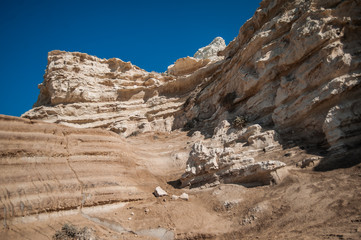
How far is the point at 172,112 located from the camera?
23.6 m

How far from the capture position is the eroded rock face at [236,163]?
372 inches

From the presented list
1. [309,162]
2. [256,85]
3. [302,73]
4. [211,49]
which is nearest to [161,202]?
[309,162]

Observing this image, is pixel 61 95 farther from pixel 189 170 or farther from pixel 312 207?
pixel 312 207

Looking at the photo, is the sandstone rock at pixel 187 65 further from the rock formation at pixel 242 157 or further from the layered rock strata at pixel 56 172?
the layered rock strata at pixel 56 172

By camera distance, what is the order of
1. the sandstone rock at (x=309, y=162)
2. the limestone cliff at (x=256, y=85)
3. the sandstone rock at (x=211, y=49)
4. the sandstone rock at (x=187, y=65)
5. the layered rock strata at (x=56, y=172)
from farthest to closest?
the sandstone rock at (x=211, y=49) → the sandstone rock at (x=187, y=65) → the limestone cliff at (x=256, y=85) → the sandstone rock at (x=309, y=162) → the layered rock strata at (x=56, y=172)

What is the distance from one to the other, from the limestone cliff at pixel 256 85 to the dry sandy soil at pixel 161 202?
82.5 inches

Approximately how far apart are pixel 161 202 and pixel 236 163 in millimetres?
4059

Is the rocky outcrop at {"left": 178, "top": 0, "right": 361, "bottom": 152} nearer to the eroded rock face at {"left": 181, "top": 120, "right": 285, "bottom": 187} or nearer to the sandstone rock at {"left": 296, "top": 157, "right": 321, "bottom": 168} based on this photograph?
the sandstone rock at {"left": 296, "top": 157, "right": 321, "bottom": 168}

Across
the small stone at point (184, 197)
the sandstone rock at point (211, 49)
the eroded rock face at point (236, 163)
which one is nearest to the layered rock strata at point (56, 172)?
the small stone at point (184, 197)

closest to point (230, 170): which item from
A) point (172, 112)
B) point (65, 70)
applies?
point (172, 112)

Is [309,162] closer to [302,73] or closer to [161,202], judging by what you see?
[302,73]

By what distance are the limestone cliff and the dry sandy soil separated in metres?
2.09

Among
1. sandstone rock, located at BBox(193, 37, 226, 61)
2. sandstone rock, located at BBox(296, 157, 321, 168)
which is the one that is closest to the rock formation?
sandstone rock, located at BBox(296, 157, 321, 168)

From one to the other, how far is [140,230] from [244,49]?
1449 centimetres
